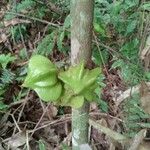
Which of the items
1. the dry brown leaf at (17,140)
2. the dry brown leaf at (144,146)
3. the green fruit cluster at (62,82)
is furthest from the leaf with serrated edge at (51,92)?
the dry brown leaf at (17,140)

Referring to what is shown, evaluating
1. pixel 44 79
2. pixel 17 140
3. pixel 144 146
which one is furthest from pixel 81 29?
pixel 17 140

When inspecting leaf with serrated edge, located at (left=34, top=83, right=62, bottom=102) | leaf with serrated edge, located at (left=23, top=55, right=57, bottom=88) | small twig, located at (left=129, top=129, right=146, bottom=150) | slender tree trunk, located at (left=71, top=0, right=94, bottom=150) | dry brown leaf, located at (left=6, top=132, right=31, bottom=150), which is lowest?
dry brown leaf, located at (left=6, top=132, right=31, bottom=150)

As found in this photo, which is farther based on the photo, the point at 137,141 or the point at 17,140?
the point at 17,140

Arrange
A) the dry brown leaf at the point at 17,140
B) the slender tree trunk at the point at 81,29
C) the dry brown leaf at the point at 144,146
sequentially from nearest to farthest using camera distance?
the slender tree trunk at the point at 81,29 < the dry brown leaf at the point at 144,146 < the dry brown leaf at the point at 17,140

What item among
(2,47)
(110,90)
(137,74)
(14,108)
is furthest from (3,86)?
(137,74)

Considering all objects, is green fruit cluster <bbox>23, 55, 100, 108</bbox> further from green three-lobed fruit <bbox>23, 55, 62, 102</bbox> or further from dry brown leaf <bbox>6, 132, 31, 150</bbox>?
dry brown leaf <bbox>6, 132, 31, 150</bbox>

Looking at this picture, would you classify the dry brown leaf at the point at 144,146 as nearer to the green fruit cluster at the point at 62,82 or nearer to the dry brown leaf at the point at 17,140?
the green fruit cluster at the point at 62,82

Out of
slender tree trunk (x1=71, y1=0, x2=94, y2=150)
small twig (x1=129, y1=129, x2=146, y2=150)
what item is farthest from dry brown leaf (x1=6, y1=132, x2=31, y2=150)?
slender tree trunk (x1=71, y1=0, x2=94, y2=150)

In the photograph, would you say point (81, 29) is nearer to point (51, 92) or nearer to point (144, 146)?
point (51, 92)
